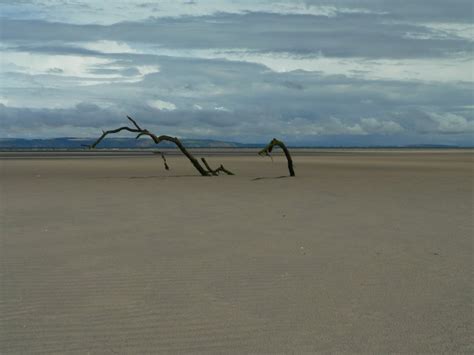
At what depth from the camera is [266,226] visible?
10195 millimetres

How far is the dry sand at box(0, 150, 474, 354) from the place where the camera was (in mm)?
4684

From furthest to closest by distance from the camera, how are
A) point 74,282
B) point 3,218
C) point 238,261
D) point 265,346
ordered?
point 3,218 → point 238,261 → point 74,282 → point 265,346

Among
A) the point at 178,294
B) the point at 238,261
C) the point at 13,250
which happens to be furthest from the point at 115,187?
the point at 178,294

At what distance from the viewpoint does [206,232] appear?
9.53 m

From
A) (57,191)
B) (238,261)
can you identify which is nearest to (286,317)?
(238,261)

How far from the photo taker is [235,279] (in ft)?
21.2

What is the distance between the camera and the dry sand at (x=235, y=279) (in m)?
4.68

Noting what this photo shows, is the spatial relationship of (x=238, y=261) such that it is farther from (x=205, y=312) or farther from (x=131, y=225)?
(x=131, y=225)

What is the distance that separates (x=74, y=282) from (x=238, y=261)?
6.86ft

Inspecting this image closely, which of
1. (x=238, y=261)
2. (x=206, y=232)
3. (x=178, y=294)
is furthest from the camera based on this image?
(x=206, y=232)

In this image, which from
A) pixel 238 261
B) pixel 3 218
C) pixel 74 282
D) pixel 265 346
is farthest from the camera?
pixel 3 218

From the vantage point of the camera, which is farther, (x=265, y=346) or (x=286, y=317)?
(x=286, y=317)

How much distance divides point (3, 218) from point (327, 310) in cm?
782

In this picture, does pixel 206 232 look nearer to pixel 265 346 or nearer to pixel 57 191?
pixel 265 346
